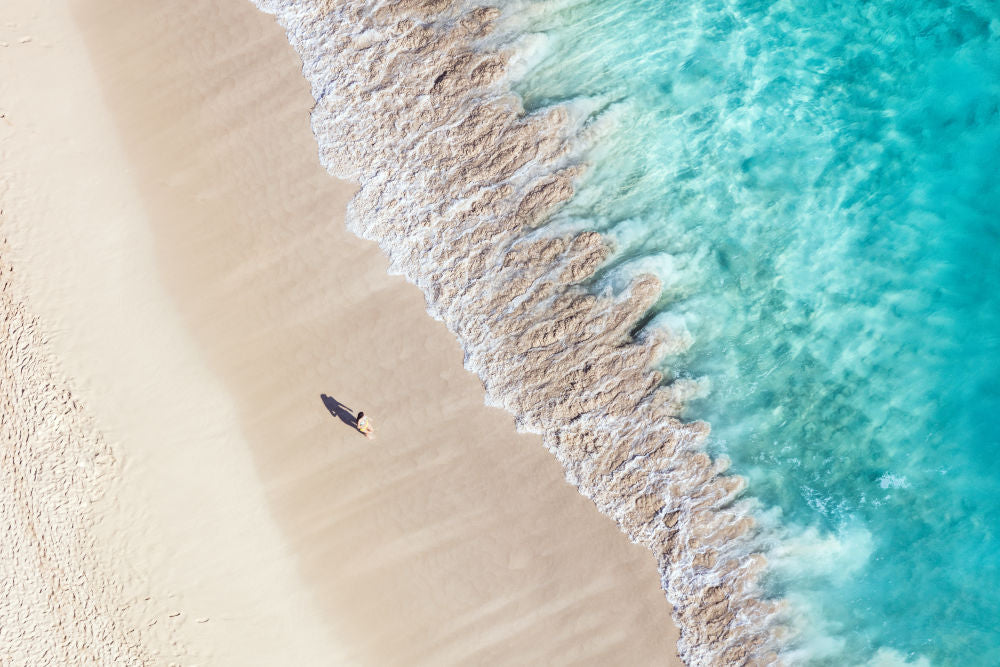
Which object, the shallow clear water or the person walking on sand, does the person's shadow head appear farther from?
the shallow clear water

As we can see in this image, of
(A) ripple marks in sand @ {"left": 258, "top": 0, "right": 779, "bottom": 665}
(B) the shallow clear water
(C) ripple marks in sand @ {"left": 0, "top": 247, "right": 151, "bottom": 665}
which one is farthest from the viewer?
(C) ripple marks in sand @ {"left": 0, "top": 247, "right": 151, "bottom": 665}

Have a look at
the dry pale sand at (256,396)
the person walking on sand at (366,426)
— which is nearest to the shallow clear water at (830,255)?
the dry pale sand at (256,396)

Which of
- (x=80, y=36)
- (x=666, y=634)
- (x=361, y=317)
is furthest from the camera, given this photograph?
(x=80, y=36)

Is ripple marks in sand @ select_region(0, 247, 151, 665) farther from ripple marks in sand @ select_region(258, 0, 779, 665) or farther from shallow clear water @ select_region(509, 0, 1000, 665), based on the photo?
shallow clear water @ select_region(509, 0, 1000, 665)

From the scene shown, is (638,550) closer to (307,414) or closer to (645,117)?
(307,414)

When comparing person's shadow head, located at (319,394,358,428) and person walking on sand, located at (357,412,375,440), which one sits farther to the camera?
person's shadow head, located at (319,394,358,428)

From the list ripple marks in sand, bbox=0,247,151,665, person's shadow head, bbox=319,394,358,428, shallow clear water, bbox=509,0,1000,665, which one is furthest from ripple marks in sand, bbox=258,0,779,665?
ripple marks in sand, bbox=0,247,151,665

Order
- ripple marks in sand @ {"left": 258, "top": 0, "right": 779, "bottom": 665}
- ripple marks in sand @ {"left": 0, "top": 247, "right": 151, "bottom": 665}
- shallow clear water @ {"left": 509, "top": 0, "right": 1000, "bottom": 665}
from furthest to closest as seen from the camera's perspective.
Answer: ripple marks in sand @ {"left": 0, "top": 247, "right": 151, "bottom": 665} < shallow clear water @ {"left": 509, "top": 0, "right": 1000, "bottom": 665} < ripple marks in sand @ {"left": 258, "top": 0, "right": 779, "bottom": 665}

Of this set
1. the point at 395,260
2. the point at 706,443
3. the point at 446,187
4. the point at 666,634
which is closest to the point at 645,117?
the point at 446,187
